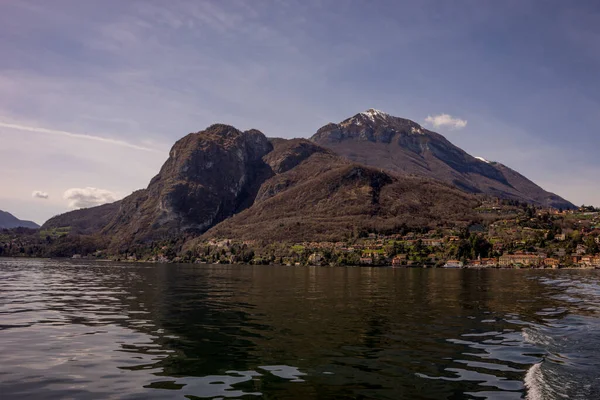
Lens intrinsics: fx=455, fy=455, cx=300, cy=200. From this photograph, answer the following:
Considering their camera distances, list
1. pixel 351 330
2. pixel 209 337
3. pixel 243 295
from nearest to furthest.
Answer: pixel 209 337 < pixel 351 330 < pixel 243 295

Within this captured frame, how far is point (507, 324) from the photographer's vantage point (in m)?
36.8

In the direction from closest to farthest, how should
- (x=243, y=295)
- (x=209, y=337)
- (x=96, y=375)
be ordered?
1. (x=96, y=375)
2. (x=209, y=337)
3. (x=243, y=295)

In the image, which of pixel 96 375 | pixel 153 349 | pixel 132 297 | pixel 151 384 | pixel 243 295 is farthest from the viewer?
pixel 243 295

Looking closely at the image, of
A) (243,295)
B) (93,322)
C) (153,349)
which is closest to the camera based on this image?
(153,349)

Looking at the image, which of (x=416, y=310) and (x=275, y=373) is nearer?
(x=275, y=373)

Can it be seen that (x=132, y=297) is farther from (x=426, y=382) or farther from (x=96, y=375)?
(x=426, y=382)

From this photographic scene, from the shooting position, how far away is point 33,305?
4544cm

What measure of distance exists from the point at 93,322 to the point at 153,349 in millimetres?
12307

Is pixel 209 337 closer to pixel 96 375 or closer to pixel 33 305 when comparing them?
pixel 96 375

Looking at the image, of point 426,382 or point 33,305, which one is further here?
point 33,305

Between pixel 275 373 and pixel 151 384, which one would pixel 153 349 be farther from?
pixel 275 373

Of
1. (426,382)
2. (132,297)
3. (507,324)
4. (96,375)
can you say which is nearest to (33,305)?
(132,297)

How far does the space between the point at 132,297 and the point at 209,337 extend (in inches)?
1203

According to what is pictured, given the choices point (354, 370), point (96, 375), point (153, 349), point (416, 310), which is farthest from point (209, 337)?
point (416, 310)
